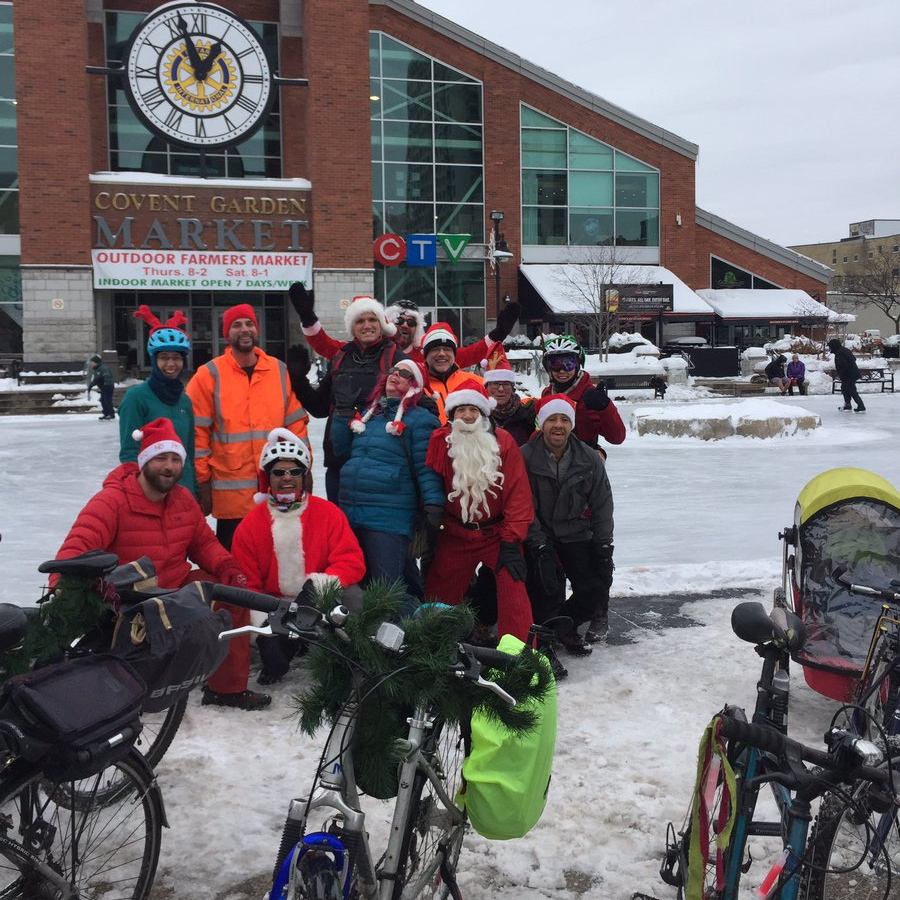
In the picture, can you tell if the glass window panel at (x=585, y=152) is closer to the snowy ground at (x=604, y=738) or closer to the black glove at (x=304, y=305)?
the snowy ground at (x=604, y=738)

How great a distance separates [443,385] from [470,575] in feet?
3.72

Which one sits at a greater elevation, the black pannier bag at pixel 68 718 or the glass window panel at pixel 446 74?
the glass window panel at pixel 446 74

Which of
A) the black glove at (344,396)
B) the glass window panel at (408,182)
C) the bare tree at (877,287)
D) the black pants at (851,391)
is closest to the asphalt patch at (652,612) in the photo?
the black glove at (344,396)

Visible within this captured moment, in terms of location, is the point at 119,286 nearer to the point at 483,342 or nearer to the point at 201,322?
the point at 201,322

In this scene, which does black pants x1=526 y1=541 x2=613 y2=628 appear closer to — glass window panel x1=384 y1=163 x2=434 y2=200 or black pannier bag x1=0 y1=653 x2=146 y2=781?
black pannier bag x1=0 y1=653 x2=146 y2=781

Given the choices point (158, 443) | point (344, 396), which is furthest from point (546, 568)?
point (158, 443)

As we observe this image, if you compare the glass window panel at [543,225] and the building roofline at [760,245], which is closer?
the glass window panel at [543,225]

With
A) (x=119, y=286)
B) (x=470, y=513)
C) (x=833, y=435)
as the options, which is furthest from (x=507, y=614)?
(x=119, y=286)

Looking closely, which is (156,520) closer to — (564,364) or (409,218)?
(564,364)

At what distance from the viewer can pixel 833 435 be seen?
16.8m

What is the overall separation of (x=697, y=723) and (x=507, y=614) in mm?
1081

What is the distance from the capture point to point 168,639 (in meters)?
2.78

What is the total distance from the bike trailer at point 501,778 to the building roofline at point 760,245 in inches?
1609

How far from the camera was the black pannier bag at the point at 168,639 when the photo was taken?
274 centimetres
